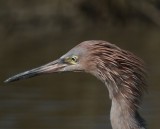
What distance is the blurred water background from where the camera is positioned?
539 inches

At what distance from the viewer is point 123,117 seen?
253 inches

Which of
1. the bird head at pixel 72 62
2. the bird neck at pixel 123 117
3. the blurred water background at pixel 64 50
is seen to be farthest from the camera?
the blurred water background at pixel 64 50

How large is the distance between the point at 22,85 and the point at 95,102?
2316 mm

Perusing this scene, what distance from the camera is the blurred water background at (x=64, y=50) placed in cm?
1369

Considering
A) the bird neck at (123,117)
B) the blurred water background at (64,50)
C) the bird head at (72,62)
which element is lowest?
the blurred water background at (64,50)

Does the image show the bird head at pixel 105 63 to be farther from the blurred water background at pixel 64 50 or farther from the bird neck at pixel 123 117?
the blurred water background at pixel 64 50

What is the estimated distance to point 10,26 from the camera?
2573 cm

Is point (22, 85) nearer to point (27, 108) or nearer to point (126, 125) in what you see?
point (27, 108)

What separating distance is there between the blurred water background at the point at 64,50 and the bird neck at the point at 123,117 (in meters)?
6.07

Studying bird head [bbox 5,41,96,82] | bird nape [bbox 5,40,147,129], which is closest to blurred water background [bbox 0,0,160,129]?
bird head [bbox 5,41,96,82]

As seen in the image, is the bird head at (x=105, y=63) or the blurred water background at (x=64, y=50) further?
the blurred water background at (x=64, y=50)

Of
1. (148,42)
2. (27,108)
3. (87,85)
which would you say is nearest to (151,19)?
(148,42)

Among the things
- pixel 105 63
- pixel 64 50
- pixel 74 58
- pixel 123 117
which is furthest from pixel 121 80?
pixel 64 50

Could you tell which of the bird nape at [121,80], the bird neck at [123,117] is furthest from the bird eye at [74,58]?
the bird neck at [123,117]
